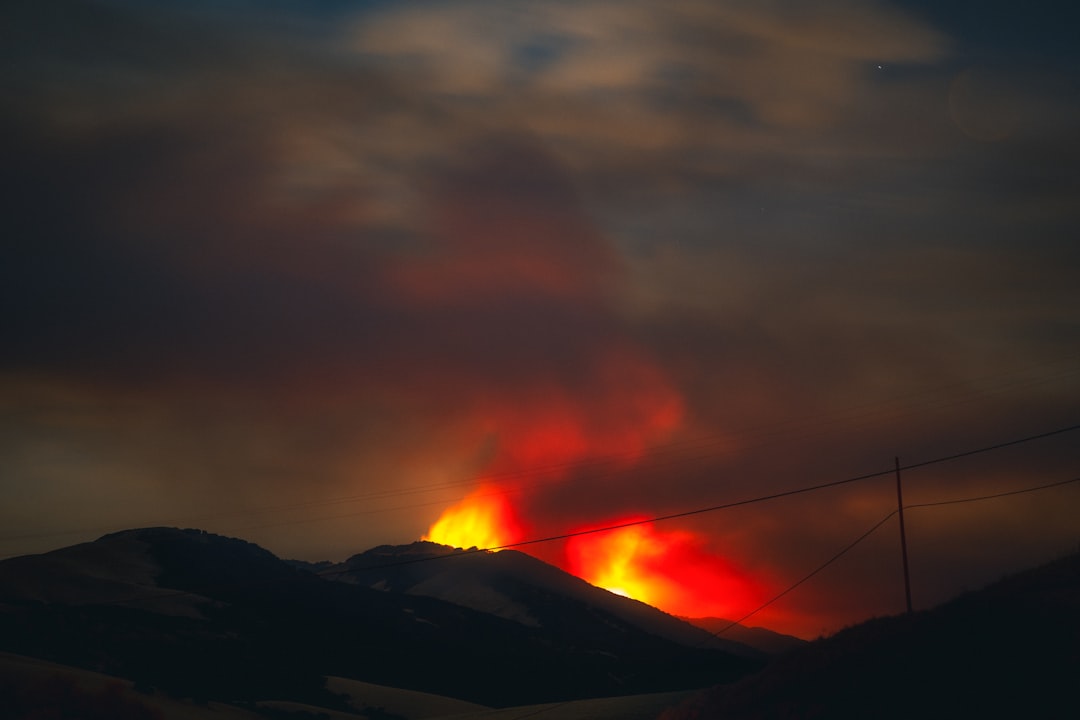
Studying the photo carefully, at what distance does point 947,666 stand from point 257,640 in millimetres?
110652

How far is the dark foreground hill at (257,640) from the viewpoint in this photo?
100m

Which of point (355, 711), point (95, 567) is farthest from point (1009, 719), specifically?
point (95, 567)

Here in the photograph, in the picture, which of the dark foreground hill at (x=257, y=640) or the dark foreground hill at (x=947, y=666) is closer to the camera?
the dark foreground hill at (x=947, y=666)

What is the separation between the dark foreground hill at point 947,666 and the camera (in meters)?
33.1

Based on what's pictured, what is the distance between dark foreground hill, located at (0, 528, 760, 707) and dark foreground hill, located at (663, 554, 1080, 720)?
6103cm

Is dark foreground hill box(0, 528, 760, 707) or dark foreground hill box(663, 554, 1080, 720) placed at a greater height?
dark foreground hill box(0, 528, 760, 707)

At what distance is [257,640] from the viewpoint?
130m

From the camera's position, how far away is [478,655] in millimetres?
168375

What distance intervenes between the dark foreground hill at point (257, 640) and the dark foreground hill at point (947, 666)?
200 feet

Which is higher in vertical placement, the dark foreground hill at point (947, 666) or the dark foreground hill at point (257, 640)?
the dark foreground hill at point (257, 640)

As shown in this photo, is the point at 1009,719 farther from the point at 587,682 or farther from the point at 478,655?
the point at 478,655

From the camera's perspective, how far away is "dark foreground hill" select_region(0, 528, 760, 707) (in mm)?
100500

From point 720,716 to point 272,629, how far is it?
116 metres

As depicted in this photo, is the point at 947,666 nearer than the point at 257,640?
Yes
